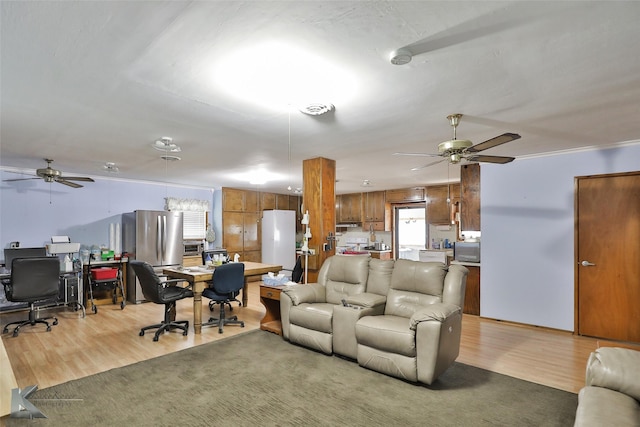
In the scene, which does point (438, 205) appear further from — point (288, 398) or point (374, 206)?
point (288, 398)

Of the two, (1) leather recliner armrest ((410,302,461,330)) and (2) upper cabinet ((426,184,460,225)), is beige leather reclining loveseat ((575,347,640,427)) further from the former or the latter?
(2) upper cabinet ((426,184,460,225))

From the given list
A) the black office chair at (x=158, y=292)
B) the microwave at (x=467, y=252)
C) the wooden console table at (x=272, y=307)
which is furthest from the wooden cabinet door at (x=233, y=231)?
the microwave at (x=467, y=252)

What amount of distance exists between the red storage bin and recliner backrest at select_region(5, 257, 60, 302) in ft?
3.41

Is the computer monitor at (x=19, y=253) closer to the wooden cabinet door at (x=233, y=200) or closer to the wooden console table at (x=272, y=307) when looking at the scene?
the wooden cabinet door at (x=233, y=200)

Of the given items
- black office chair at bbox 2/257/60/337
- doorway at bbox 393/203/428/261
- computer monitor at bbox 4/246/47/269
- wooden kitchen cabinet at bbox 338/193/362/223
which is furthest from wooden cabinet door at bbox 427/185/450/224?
computer monitor at bbox 4/246/47/269

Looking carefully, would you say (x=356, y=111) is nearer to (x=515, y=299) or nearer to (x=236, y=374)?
(x=236, y=374)

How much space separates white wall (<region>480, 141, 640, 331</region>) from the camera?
4383 mm

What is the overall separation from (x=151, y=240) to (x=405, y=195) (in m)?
5.77

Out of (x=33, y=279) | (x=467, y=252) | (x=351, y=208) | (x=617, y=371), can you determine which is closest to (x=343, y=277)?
(x=467, y=252)

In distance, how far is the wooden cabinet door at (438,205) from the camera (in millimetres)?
7637

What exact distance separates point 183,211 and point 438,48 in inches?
268

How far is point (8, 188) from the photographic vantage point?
5.55 m

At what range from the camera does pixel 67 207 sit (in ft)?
20.1

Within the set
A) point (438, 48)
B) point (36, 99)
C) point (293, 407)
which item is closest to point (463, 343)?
point (293, 407)
